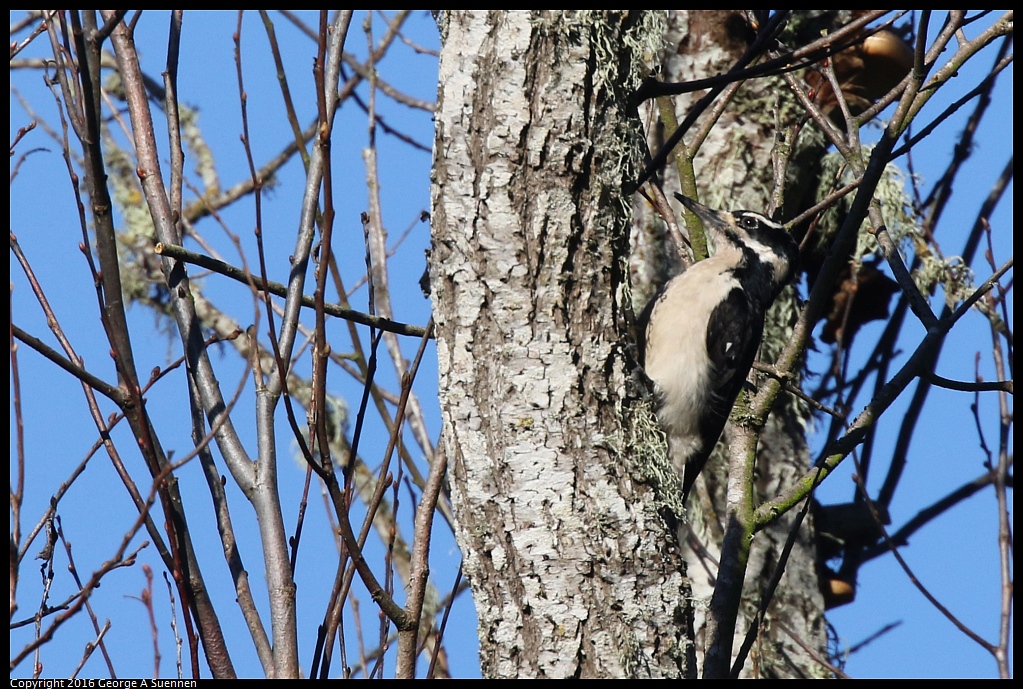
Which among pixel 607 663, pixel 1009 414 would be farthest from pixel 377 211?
pixel 1009 414

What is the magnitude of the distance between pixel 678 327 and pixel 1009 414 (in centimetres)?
131

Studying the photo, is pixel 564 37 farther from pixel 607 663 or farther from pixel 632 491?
pixel 607 663

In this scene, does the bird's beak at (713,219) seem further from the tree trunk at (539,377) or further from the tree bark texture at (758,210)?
the tree trunk at (539,377)

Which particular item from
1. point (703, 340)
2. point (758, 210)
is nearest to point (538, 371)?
point (703, 340)

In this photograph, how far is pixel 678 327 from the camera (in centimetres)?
412

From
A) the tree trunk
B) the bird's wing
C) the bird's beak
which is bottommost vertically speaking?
the tree trunk

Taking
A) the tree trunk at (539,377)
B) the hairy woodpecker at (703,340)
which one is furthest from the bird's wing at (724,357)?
the tree trunk at (539,377)

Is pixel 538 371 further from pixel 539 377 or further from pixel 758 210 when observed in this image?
pixel 758 210

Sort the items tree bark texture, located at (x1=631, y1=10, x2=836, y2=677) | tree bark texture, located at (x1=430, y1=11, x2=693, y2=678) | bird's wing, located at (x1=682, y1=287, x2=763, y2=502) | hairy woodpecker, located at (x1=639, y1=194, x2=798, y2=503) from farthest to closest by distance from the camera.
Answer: tree bark texture, located at (x1=631, y1=10, x2=836, y2=677), bird's wing, located at (x1=682, y1=287, x2=763, y2=502), hairy woodpecker, located at (x1=639, y1=194, x2=798, y2=503), tree bark texture, located at (x1=430, y1=11, x2=693, y2=678)

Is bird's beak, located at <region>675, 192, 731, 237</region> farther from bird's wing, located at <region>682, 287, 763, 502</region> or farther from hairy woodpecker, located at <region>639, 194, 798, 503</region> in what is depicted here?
bird's wing, located at <region>682, 287, 763, 502</region>

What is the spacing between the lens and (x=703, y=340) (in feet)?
13.6

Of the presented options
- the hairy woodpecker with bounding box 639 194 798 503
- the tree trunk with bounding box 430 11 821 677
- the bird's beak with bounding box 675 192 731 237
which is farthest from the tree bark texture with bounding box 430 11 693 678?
the bird's beak with bounding box 675 192 731 237

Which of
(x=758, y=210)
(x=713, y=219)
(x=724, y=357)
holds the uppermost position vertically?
(x=758, y=210)

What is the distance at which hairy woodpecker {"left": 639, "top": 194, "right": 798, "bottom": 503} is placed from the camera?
4.06 metres
